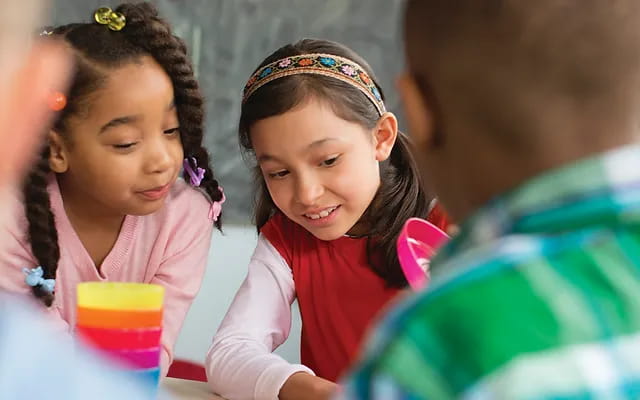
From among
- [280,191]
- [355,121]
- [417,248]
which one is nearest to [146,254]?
[280,191]

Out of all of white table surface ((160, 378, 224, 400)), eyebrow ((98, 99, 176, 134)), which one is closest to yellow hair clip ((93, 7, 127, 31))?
eyebrow ((98, 99, 176, 134))

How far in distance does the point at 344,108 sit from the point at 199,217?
396 mm

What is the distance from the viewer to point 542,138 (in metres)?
0.51

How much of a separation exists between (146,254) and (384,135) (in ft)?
1.61

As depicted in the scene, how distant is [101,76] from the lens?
139 cm

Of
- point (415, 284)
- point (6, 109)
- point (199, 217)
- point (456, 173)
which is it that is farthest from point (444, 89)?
point (199, 217)

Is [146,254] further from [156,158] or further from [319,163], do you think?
[319,163]

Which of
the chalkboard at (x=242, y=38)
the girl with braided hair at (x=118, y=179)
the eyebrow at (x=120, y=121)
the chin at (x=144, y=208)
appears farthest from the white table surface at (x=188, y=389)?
the chalkboard at (x=242, y=38)

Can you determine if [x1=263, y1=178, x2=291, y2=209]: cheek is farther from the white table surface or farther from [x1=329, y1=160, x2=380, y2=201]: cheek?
the white table surface

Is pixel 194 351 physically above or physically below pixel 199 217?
below

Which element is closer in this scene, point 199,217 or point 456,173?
point 456,173

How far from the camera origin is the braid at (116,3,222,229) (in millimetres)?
1445

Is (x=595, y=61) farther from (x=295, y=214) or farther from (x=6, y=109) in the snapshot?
(x=295, y=214)

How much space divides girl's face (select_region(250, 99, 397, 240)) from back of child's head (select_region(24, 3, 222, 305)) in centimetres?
14
